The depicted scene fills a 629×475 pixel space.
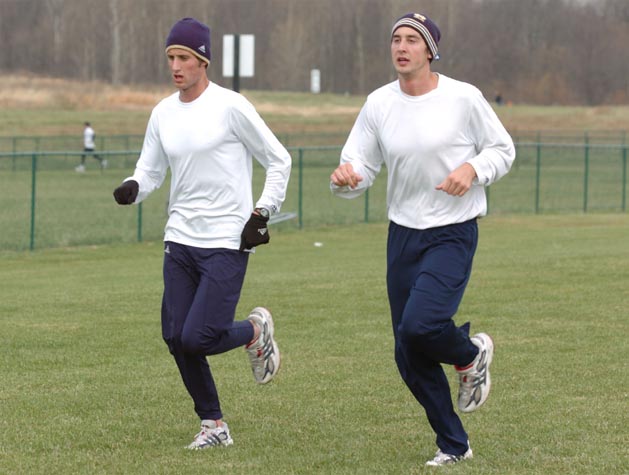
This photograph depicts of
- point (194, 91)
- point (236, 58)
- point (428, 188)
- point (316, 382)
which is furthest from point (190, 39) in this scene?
point (236, 58)

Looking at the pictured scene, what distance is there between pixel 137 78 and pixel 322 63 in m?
19.0

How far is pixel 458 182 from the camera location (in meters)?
5.70

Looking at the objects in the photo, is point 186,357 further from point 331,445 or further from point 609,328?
point 609,328

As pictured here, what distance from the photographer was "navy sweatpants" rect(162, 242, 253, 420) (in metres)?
6.42

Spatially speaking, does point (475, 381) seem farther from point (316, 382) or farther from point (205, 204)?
point (316, 382)

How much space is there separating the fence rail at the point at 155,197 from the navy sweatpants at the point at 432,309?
12.5 m

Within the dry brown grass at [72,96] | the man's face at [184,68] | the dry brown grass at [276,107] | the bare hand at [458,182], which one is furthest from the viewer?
the dry brown grass at [72,96]

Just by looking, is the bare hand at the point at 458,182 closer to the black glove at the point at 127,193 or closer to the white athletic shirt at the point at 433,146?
the white athletic shirt at the point at 433,146

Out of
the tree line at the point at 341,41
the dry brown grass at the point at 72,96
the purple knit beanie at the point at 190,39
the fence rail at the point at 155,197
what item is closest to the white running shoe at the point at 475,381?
the purple knit beanie at the point at 190,39

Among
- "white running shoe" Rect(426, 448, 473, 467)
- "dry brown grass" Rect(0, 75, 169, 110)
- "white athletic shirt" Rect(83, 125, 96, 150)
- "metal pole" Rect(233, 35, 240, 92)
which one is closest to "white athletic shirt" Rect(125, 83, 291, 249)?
"white running shoe" Rect(426, 448, 473, 467)

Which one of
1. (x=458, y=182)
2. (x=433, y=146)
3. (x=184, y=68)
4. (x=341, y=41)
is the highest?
(x=341, y=41)

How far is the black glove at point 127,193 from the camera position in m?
6.61

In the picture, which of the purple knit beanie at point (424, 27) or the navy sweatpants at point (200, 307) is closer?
the purple knit beanie at point (424, 27)

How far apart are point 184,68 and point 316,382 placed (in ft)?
8.85
